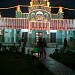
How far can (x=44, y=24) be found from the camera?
54125 mm

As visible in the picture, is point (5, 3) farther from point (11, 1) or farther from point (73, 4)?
point (73, 4)

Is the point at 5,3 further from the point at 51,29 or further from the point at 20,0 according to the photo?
the point at 51,29

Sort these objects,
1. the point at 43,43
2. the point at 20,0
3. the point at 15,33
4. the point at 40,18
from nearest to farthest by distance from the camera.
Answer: the point at 43,43, the point at 40,18, the point at 15,33, the point at 20,0

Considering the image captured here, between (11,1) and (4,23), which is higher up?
(11,1)

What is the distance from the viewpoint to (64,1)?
6725cm

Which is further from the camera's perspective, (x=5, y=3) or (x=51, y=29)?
(x=5, y=3)

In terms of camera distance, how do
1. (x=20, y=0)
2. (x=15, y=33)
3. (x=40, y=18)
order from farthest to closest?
(x=20, y=0) < (x=15, y=33) < (x=40, y=18)

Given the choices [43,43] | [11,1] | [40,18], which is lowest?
[43,43]

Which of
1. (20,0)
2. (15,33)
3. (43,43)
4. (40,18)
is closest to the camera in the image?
(43,43)

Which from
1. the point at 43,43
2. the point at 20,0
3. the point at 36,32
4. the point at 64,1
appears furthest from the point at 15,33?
the point at 43,43

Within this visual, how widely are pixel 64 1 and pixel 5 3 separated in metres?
12.6

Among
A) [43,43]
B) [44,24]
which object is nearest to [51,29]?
[44,24]

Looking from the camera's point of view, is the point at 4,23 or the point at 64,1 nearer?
the point at 4,23

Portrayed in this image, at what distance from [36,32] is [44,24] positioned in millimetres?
3257
